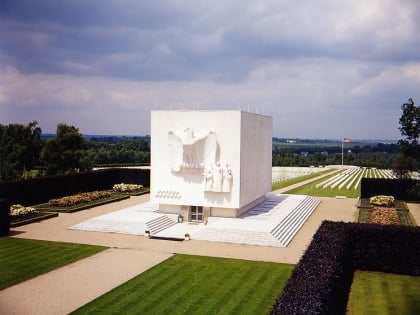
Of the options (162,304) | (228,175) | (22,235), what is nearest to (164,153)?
(228,175)

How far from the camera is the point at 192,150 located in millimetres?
30734

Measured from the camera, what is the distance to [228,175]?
1195 inches

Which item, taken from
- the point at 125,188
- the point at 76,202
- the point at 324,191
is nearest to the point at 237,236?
the point at 76,202

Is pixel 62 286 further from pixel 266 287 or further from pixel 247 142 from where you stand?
pixel 247 142

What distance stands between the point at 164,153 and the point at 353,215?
644 inches

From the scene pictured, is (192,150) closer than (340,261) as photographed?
No

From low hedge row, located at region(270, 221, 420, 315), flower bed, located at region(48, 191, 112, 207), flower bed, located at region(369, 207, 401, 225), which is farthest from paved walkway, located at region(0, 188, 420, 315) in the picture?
low hedge row, located at region(270, 221, 420, 315)

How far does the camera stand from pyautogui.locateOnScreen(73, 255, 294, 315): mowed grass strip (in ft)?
54.6

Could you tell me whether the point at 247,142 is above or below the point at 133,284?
above

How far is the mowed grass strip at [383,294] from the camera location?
17.6 metres

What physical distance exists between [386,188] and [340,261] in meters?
31.5

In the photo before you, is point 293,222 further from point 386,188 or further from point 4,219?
point 4,219

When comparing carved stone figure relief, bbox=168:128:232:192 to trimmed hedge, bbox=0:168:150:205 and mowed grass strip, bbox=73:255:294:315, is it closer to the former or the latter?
mowed grass strip, bbox=73:255:294:315

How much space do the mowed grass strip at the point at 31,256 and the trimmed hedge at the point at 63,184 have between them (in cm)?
1077
